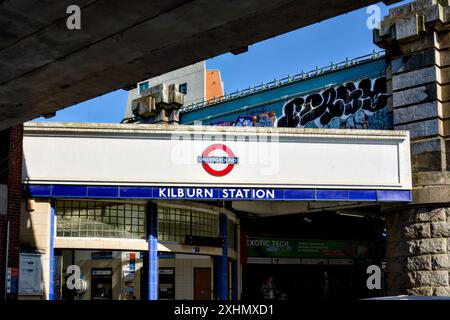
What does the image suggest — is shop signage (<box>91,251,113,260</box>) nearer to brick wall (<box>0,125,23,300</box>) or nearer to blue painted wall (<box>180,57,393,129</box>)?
blue painted wall (<box>180,57,393,129</box>)

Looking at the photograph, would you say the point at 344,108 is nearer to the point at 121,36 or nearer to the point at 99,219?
the point at 99,219

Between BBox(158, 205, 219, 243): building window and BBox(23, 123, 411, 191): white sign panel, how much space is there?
1367 millimetres

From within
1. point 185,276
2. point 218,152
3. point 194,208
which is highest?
point 218,152

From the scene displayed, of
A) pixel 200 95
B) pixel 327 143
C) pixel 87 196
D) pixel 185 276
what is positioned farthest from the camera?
pixel 200 95

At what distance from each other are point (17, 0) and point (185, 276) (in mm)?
21964

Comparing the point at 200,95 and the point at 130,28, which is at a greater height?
the point at 200,95

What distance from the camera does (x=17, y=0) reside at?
8.65 metres

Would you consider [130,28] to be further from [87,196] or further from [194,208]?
[194,208]

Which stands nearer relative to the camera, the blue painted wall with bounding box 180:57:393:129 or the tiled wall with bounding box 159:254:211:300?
the blue painted wall with bounding box 180:57:393:129

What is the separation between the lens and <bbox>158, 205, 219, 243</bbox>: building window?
73.5 ft

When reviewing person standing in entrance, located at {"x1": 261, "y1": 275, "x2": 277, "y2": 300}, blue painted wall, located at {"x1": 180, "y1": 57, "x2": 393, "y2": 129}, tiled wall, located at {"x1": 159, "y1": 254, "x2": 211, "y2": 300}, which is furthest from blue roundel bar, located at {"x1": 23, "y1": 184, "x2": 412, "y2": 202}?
person standing in entrance, located at {"x1": 261, "y1": 275, "x2": 277, "y2": 300}
